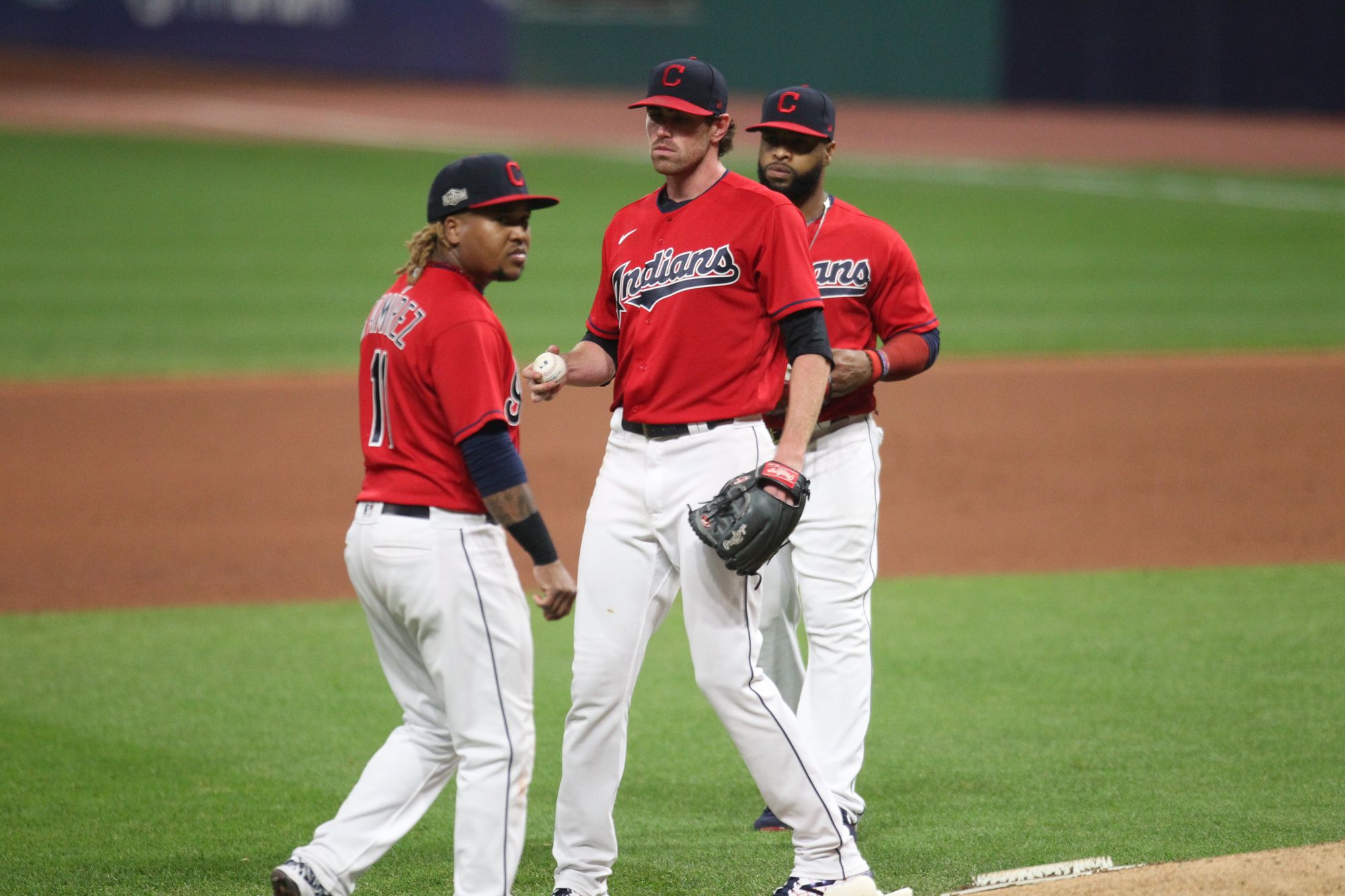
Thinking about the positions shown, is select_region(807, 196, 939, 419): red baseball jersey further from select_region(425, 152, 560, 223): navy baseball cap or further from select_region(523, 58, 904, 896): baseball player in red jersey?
select_region(425, 152, 560, 223): navy baseball cap

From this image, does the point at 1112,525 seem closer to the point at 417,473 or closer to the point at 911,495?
the point at 911,495

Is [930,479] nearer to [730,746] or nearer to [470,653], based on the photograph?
[730,746]

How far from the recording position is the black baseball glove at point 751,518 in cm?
354

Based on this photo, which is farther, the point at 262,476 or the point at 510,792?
the point at 262,476

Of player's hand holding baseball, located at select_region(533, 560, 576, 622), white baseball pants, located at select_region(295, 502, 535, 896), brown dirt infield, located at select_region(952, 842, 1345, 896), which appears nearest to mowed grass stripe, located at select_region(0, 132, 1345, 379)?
white baseball pants, located at select_region(295, 502, 535, 896)

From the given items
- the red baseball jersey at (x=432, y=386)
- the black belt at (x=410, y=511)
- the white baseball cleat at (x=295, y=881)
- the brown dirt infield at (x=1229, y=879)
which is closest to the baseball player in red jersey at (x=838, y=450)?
the brown dirt infield at (x=1229, y=879)

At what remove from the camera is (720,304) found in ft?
12.4

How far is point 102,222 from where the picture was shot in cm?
1903

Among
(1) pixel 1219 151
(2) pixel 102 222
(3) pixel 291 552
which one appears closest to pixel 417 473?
(3) pixel 291 552

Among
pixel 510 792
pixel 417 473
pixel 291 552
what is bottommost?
pixel 291 552

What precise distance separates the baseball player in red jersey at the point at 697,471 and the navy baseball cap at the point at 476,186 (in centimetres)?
38

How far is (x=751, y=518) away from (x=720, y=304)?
1.86ft

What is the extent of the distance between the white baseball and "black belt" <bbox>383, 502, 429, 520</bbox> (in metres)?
0.47

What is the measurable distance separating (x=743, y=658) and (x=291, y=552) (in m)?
4.55
